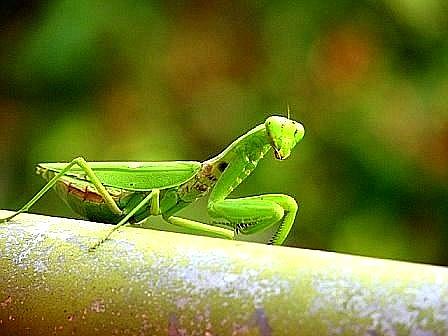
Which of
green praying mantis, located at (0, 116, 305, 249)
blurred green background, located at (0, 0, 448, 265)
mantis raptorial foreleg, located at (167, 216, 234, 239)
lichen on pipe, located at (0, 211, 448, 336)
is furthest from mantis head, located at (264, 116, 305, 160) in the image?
blurred green background, located at (0, 0, 448, 265)

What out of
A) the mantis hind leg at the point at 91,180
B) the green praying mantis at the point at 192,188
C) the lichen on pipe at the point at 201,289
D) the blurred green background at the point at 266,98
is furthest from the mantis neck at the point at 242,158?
the blurred green background at the point at 266,98

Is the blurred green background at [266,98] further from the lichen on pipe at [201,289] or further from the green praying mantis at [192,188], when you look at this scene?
the lichen on pipe at [201,289]

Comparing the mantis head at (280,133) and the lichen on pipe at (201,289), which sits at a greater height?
the lichen on pipe at (201,289)

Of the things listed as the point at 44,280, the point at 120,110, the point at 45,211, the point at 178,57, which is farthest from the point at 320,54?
the point at 44,280

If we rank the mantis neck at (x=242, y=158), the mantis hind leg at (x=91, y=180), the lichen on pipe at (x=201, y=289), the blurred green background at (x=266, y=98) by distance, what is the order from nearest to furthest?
1. the lichen on pipe at (x=201, y=289)
2. the mantis hind leg at (x=91, y=180)
3. the mantis neck at (x=242, y=158)
4. the blurred green background at (x=266, y=98)

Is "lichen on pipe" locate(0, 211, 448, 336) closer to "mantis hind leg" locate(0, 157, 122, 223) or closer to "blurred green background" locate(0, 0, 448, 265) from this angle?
"mantis hind leg" locate(0, 157, 122, 223)

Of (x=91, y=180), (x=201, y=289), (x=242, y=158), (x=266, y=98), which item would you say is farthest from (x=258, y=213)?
(x=266, y=98)

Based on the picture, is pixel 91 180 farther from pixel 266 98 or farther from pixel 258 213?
pixel 266 98
